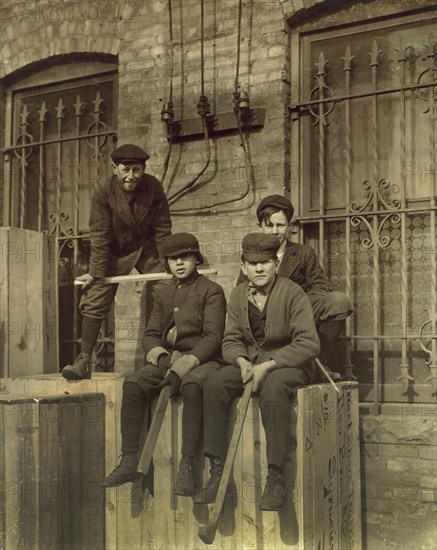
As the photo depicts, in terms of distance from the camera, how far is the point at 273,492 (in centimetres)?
406

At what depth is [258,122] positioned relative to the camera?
6.19 m

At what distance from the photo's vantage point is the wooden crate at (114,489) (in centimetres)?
485

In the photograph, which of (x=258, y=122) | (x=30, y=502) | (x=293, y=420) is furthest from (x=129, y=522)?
(x=258, y=122)

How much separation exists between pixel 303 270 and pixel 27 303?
223cm

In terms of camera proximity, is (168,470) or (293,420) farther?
(168,470)

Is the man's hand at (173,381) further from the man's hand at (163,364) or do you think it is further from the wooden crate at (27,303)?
the wooden crate at (27,303)

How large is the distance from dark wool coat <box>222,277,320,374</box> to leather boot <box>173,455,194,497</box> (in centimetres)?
62

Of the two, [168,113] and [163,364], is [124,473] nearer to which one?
[163,364]

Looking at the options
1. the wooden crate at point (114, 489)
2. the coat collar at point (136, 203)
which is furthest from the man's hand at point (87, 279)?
the wooden crate at point (114, 489)

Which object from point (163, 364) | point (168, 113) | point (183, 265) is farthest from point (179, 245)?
point (168, 113)

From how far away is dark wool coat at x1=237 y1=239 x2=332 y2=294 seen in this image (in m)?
5.21

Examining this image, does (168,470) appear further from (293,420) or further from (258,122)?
(258,122)

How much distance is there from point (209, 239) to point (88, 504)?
235 centimetres

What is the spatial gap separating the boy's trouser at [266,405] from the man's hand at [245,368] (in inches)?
2.5
